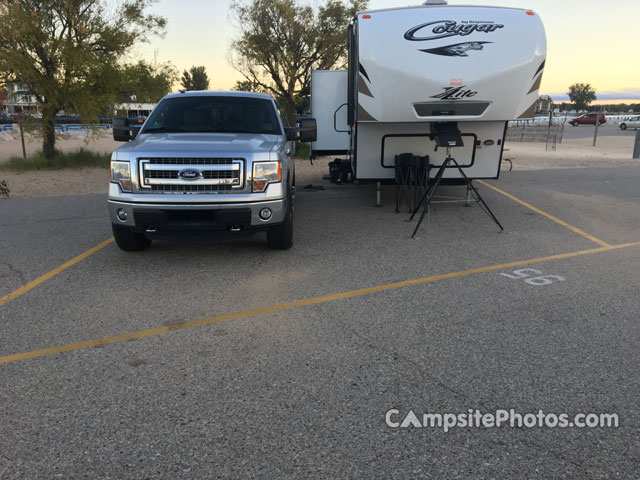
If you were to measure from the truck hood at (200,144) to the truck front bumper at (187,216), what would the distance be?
559 millimetres

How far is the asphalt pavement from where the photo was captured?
2537mm

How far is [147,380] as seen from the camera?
323 centimetres

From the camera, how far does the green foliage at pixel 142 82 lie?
16016 mm

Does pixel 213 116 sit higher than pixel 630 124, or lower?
lower

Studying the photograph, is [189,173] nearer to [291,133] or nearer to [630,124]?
[291,133]

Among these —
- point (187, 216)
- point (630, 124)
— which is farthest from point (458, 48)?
point (630, 124)

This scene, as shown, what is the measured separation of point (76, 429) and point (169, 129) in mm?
4530

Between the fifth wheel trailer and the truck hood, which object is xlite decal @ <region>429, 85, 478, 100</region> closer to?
the fifth wheel trailer

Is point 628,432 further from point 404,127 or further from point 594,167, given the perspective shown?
point 594,167

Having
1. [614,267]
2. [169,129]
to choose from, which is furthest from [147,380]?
[614,267]

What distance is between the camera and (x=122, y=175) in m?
5.39

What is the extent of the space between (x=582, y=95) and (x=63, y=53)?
121 metres

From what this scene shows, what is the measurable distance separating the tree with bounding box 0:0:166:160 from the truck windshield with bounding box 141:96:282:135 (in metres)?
9.77

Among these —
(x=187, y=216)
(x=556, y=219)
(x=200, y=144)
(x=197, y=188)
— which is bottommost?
(x=556, y=219)
